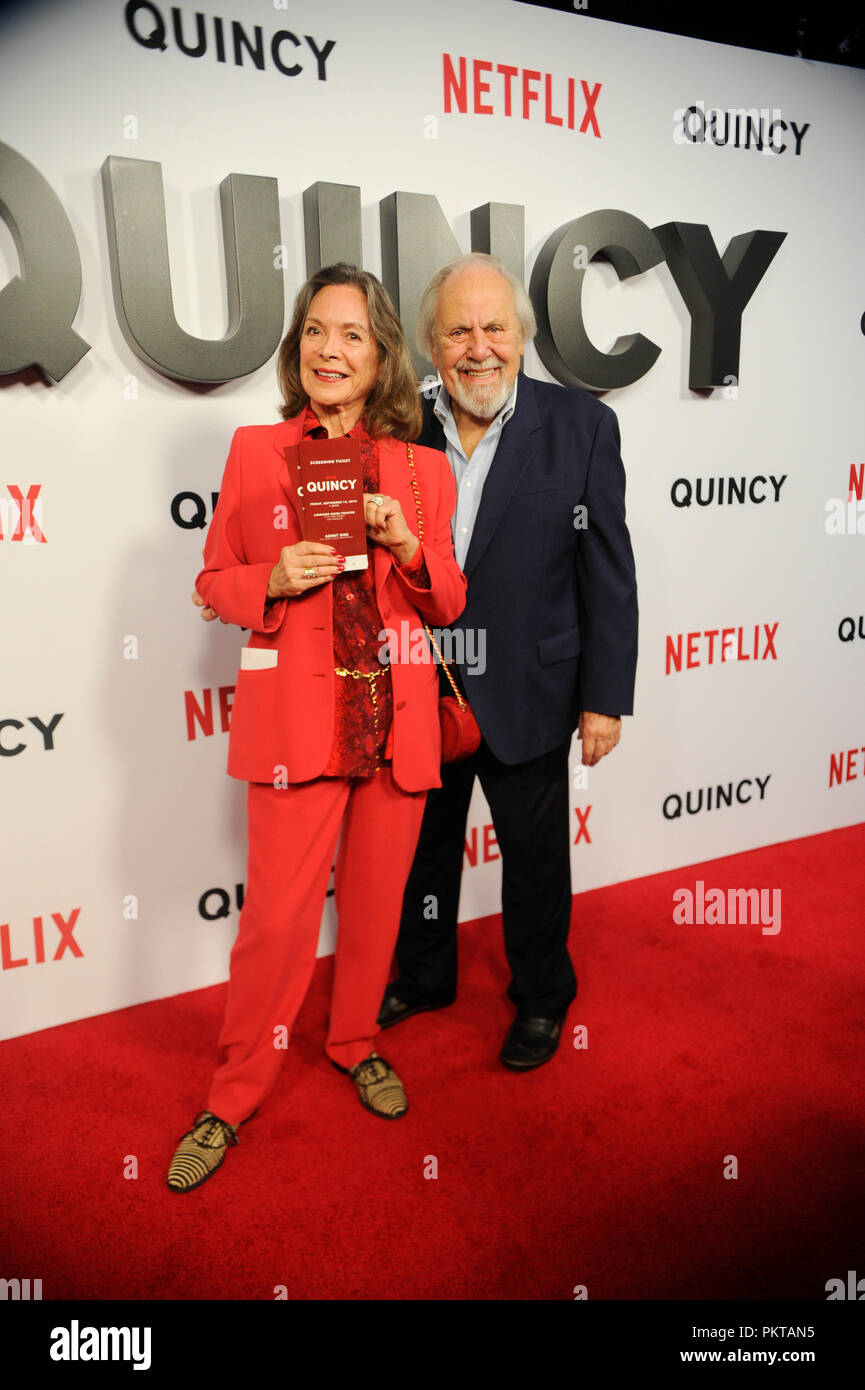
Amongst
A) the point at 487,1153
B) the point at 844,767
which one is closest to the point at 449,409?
the point at 487,1153

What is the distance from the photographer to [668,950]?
3.23m

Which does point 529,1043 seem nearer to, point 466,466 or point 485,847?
point 485,847

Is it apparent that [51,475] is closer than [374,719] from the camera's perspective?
No

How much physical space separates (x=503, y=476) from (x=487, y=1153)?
1602 mm

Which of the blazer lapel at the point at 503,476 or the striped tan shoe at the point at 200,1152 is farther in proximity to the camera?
the blazer lapel at the point at 503,476

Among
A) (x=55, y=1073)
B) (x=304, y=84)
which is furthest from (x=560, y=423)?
(x=55, y=1073)

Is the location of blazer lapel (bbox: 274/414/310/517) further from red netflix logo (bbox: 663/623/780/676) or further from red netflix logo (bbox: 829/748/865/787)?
red netflix logo (bbox: 829/748/865/787)

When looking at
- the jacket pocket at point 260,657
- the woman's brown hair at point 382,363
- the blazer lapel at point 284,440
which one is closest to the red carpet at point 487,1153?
the jacket pocket at point 260,657

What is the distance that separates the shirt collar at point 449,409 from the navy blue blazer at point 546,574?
0.06 ft

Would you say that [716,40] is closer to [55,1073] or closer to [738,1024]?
[738,1024]

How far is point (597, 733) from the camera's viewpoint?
2494 mm

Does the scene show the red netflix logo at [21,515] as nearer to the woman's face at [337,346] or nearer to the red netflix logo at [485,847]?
the woman's face at [337,346]

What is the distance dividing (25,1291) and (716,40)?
164 inches

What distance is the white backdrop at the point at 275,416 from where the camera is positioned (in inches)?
101
